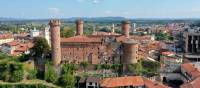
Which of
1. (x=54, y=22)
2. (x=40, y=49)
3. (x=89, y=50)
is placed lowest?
(x=89, y=50)

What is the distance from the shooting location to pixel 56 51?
57562mm

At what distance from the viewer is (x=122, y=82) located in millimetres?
49250

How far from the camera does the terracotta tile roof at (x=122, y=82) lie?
160 ft

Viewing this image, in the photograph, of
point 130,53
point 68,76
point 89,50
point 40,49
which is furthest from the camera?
point 89,50

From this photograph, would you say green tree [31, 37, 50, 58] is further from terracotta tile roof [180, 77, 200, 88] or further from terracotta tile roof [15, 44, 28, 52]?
terracotta tile roof [15, 44, 28, 52]

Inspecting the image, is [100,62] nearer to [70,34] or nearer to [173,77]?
[173,77]

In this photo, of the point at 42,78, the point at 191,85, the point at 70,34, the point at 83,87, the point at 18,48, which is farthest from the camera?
the point at 18,48

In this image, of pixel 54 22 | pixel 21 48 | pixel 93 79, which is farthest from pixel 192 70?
pixel 21 48

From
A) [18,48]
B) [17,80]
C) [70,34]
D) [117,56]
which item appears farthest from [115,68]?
[18,48]

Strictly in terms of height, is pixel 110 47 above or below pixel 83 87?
above

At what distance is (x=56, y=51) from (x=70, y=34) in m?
21.7

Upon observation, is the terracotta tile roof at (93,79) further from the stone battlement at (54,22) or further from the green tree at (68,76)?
the stone battlement at (54,22)

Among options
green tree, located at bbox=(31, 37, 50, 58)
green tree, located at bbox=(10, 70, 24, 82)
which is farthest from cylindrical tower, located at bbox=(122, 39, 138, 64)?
green tree, located at bbox=(10, 70, 24, 82)

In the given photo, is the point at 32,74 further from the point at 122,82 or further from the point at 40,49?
the point at 122,82
